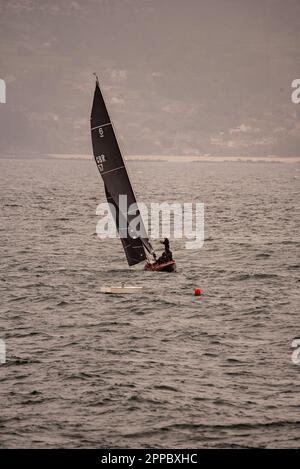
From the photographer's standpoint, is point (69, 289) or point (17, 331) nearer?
point (17, 331)

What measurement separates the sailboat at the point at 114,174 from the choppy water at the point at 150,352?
246 centimetres

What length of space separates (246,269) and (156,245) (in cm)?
1295

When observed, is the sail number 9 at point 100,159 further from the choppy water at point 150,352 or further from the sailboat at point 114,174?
the choppy water at point 150,352

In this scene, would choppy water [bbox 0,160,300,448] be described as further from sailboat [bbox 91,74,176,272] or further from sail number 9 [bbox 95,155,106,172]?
sail number 9 [bbox 95,155,106,172]

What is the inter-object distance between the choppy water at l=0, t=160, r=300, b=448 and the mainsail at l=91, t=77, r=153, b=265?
3.44m

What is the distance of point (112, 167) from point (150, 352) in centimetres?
1393

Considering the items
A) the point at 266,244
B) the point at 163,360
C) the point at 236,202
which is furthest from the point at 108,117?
the point at 236,202

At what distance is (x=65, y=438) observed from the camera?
22.7 metres

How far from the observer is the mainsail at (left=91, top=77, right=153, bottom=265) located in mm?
40344

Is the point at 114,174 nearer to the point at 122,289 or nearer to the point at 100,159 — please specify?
the point at 100,159

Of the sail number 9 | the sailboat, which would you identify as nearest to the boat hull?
the sailboat

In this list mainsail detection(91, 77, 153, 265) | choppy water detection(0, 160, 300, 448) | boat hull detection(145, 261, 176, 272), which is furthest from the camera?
boat hull detection(145, 261, 176, 272)

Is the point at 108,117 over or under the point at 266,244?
over

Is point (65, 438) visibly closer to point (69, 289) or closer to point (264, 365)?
→ point (264, 365)
